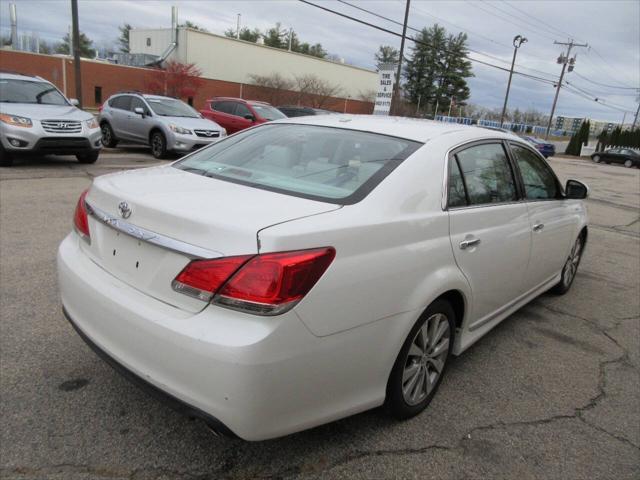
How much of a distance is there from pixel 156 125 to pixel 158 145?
514mm

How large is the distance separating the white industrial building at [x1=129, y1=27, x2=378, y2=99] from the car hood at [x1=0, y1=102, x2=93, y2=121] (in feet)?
122

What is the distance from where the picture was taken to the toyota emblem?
2.27m

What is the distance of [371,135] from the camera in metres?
3.05

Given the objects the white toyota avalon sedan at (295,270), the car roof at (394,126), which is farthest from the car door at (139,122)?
the white toyota avalon sedan at (295,270)

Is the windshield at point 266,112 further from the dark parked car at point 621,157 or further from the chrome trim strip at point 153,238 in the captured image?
the dark parked car at point 621,157

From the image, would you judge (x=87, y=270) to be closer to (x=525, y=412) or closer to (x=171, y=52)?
(x=525, y=412)

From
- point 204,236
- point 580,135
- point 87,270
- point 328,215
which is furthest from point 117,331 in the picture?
point 580,135

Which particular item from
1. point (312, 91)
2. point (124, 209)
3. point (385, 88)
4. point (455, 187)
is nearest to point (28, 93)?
point (385, 88)

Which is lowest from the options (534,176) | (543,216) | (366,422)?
(366,422)

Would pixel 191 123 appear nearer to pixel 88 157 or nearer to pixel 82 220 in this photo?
pixel 88 157

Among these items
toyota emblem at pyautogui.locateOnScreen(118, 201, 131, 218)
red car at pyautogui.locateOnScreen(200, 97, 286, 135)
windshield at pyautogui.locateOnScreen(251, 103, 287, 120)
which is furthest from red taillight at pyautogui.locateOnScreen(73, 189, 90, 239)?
windshield at pyautogui.locateOnScreen(251, 103, 287, 120)

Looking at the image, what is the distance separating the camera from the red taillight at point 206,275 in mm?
1908

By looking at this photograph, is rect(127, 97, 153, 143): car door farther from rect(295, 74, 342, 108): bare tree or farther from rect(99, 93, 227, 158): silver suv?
rect(295, 74, 342, 108): bare tree

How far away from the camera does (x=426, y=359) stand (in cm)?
279
